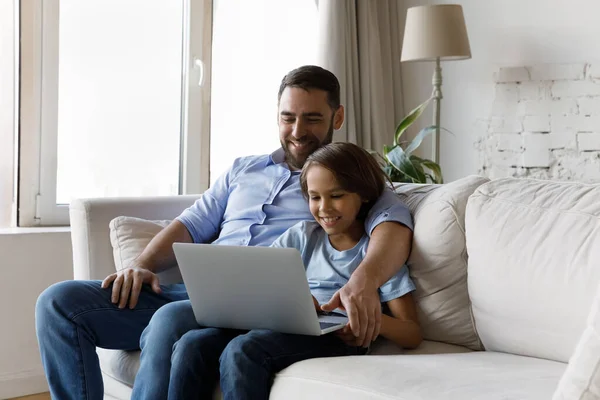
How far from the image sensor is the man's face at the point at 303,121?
7.43 ft

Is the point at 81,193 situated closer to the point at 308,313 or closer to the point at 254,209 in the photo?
the point at 254,209

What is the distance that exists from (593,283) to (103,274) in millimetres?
1324

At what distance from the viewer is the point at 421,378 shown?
58.7 inches

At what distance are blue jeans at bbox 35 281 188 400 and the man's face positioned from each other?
61 cm

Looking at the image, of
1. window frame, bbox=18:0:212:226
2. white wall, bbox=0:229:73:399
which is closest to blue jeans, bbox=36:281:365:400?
white wall, bbox=0:229:73:399

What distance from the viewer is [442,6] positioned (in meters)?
3.38

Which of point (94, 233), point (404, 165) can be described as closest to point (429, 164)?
point (404, 165)

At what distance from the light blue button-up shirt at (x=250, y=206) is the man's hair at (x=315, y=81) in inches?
8.5

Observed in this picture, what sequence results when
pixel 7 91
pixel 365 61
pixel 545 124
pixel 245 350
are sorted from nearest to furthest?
pixel 245 350 < pixel 7 91 < pixel 545 124 < pixel 365 61

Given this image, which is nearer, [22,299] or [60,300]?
[60,300]

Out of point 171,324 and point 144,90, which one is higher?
point 144,90

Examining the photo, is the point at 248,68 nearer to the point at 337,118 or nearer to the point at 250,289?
the point at 337,118

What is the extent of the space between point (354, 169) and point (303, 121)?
1.20ft

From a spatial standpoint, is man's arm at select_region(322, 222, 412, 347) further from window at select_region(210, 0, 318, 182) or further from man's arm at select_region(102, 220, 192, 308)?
window at select_region(210, 0, 318, 182)
